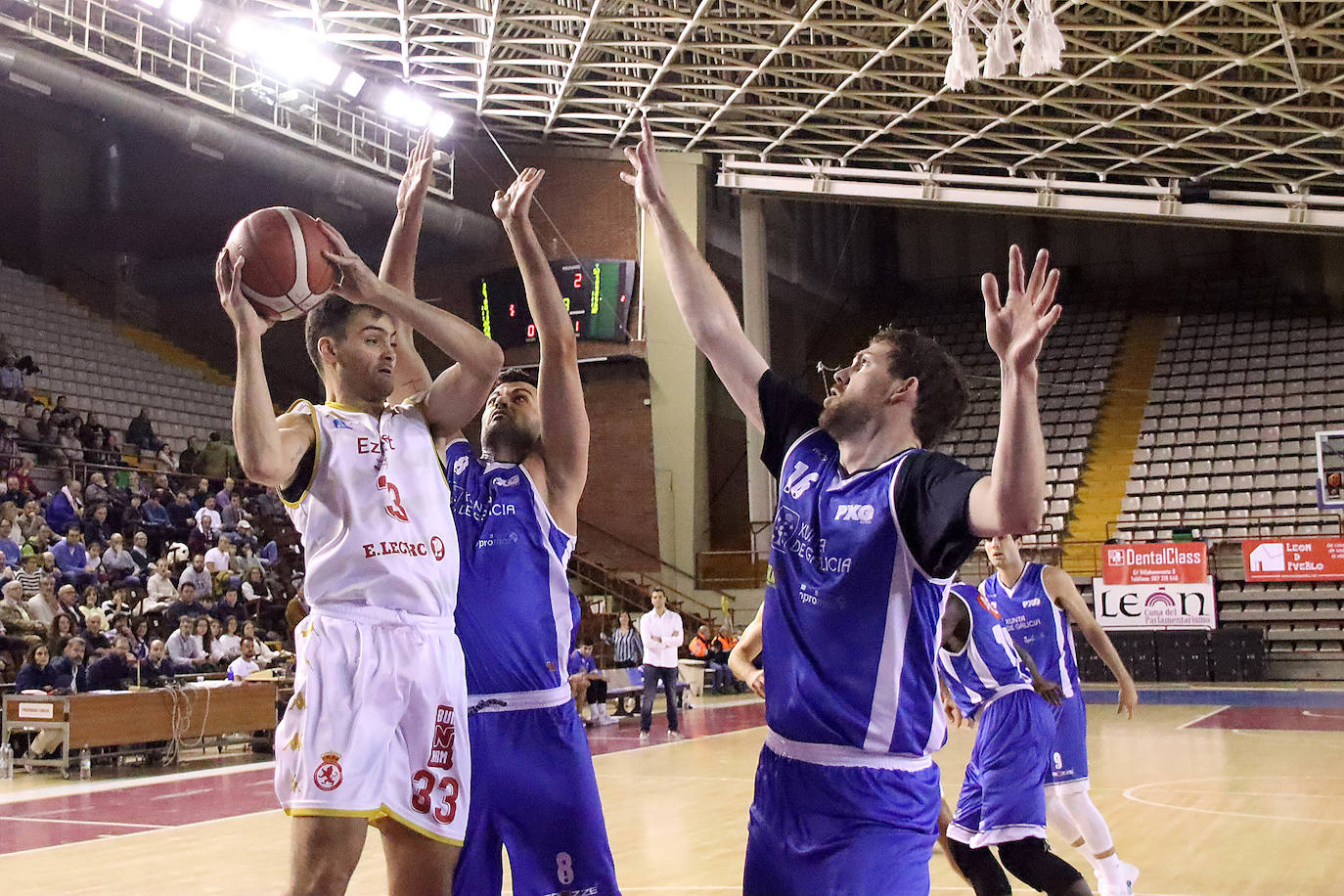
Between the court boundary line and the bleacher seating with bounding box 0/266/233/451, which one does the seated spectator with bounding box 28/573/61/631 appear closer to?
the bleacher seating with bounding box 0/266/233/451

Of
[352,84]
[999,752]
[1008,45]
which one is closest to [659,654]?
→ [1008,45]

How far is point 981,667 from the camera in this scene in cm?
587

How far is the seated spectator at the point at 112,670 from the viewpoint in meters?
11.6

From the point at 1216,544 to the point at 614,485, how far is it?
10252 millimetres

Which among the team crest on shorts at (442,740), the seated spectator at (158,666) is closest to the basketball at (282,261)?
the team crest on shorts at (442,740)

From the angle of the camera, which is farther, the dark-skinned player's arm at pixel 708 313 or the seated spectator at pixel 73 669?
the seated spectator at pixel 73 669

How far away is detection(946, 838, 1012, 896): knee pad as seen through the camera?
534cm

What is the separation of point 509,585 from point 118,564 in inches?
478

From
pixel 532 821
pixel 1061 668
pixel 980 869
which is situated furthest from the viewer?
pixel 1061 668

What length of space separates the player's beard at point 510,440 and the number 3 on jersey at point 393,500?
67 cm

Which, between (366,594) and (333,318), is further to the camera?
(333,318)

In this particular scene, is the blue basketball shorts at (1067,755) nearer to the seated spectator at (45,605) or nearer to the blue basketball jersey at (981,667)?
the blue basketball jersey at (981,667)

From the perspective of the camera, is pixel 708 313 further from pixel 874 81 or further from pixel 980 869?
pixel 874 81

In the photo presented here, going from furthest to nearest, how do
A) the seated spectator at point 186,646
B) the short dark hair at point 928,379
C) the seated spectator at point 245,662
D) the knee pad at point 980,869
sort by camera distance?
the seated spectator at point 186,646 < the seated spectator at point 245,662 < the knee pad at point 980,869 < the short dark hair at point 928,379
